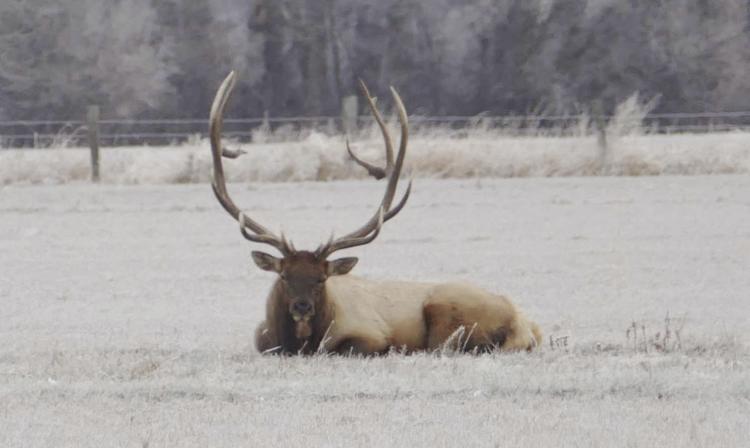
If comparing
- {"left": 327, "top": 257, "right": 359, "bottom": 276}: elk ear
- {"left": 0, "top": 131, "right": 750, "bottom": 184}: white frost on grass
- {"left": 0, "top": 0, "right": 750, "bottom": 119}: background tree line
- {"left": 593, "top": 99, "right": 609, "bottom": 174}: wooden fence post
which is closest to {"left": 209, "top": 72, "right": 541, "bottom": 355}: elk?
{"left": 327, "top": 257, "right": 359, "bottom": 276}: elk ear

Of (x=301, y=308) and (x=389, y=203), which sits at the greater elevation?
(x=389, y=203)

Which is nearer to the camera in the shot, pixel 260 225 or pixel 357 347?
pixel 357 347

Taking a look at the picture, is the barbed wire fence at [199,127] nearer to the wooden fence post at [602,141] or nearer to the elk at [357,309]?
the wooden fence post at [602,141]

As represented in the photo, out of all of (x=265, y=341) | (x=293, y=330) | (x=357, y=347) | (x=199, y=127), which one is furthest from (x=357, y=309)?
(x=199, y=127)

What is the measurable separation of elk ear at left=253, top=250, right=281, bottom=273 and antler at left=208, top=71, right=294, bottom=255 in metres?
0.07

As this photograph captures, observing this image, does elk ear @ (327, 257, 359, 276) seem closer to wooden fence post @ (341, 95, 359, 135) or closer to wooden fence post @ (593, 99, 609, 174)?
wooden fence post @ (593, 99, 609, 174)

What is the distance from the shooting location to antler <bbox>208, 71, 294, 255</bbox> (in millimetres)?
9488

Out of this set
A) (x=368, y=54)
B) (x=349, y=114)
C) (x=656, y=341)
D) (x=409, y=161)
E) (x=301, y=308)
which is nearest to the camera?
(x=301, y=308)

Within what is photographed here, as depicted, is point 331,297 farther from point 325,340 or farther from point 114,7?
point 114,7

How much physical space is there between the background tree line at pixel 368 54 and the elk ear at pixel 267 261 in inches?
1081

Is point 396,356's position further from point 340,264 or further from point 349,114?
point 349,114

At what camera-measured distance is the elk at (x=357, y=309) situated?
9.41 m

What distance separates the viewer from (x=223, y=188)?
33.1 feet

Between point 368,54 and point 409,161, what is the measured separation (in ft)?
44.7
